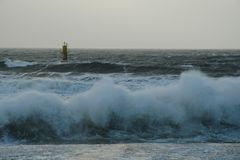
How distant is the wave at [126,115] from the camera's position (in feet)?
34.6

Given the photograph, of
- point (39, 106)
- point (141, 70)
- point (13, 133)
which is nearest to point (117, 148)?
point (13, 133)

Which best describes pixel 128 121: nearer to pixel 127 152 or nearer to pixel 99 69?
pixel 127 152

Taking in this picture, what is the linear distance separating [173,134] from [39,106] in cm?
317

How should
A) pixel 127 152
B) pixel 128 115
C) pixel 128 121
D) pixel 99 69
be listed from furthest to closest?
pixel 99 69
pixel 128 115
pixel 128 121
pixel 127 152

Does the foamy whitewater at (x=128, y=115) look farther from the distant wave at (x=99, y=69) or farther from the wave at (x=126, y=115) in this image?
the distant wave at (x=99, y=69)

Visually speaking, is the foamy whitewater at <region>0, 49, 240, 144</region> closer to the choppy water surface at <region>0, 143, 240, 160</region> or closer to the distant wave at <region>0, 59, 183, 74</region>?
the choppy water surface at <region>0, 143, 240, 160</region>

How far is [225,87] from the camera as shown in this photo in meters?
13.6

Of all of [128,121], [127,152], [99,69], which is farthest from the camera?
[99,69]

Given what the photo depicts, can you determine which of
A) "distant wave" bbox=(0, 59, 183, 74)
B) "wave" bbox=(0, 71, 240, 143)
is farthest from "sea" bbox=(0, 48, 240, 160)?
"distant wave" bbox=(0, 59, 183, 74)

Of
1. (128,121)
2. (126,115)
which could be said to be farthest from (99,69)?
(128,121)

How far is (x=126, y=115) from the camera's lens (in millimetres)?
11695

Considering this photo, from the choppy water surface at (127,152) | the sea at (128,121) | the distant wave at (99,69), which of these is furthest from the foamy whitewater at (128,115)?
the distant wave at (99,69)

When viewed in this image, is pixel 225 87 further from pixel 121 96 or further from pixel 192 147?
pixel 192 147

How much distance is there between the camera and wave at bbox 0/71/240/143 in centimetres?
1054
